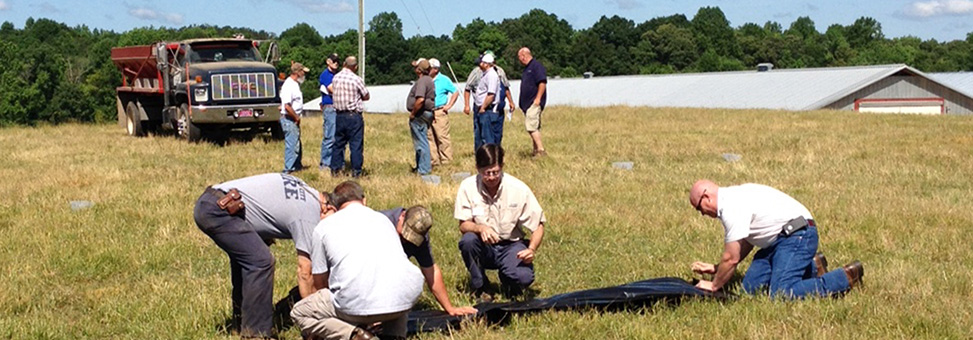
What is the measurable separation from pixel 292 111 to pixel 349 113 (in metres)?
1.17

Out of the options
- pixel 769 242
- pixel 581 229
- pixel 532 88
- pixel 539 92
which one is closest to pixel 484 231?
pixel 769 242

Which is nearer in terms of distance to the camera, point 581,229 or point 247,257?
point 247,257

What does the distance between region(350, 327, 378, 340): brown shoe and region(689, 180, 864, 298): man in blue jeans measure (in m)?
2.52

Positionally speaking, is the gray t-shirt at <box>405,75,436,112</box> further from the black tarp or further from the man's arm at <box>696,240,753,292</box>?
the man's arm at <box>696,240,753,292</box>

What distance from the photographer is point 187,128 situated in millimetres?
20891

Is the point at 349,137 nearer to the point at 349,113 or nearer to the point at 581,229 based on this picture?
the point at 349,113

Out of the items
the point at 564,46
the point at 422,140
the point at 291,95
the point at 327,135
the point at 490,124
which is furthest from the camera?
the point at 564,46

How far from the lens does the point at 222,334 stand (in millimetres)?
6395

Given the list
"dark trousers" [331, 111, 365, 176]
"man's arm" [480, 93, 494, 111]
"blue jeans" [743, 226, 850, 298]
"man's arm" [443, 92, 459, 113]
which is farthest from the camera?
"man's arm" [443, 92, 459, 113]

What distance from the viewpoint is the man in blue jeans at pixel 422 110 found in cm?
1428

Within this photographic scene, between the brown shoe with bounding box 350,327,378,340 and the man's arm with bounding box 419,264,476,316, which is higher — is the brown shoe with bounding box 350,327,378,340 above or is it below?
below

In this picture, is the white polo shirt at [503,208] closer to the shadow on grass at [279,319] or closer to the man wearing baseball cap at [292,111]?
the shadow on grass at [279,319]

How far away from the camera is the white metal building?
49.8 meters

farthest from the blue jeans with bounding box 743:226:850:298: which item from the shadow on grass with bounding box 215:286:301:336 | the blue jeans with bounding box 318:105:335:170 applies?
the blue jeans with bounding box 318:105:335:170
